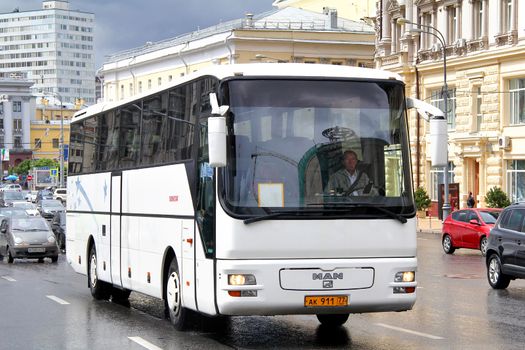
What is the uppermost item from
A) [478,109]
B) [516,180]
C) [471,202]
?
[478,109]

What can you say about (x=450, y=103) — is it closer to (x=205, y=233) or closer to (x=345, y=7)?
(x=345, y=7)

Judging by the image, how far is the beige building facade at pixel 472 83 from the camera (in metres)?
54.7

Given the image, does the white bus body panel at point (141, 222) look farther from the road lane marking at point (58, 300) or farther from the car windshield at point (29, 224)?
the car windshield at point (29, 224)

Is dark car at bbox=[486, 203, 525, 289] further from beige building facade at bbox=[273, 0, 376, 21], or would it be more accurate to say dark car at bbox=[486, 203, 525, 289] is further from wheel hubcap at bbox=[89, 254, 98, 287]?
beige building facade at bbox=[273, 0, 376, 21]

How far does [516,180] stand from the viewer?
180ft

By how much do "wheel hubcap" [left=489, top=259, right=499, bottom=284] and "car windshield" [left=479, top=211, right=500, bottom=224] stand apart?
12.9 m

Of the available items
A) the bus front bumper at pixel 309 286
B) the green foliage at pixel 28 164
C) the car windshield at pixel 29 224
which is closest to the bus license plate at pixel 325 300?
the bus front bumper at pixel 309 286

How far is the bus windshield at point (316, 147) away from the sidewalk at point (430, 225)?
38862mm

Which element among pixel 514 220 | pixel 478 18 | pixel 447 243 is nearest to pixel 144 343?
pixel 514 220

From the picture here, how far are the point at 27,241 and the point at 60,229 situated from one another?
6.66 metres

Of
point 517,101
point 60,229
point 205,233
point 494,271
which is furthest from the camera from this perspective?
point 517,101

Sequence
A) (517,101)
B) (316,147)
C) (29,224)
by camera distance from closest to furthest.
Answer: (316,147) < (29,224) < (517,101)

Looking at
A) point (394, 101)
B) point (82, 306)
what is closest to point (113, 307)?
point (82, 306)

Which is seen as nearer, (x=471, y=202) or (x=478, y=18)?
(x=471, y=202)
